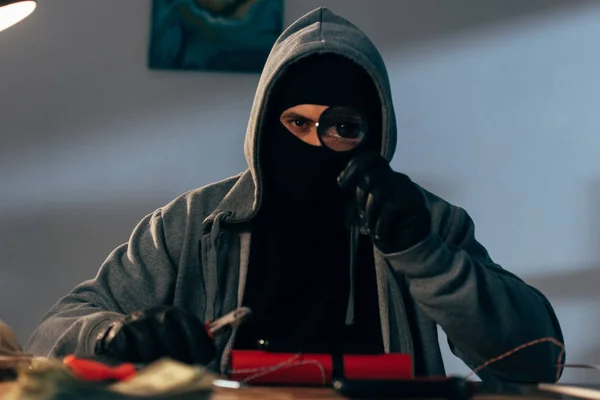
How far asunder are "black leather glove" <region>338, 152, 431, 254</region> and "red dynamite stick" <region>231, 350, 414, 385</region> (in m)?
0.26

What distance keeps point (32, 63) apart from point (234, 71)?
582 millimetres

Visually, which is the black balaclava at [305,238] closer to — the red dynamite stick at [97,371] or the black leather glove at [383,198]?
the black leather glove at [383,198]

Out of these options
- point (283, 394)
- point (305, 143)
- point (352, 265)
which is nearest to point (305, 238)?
point (352, 265)

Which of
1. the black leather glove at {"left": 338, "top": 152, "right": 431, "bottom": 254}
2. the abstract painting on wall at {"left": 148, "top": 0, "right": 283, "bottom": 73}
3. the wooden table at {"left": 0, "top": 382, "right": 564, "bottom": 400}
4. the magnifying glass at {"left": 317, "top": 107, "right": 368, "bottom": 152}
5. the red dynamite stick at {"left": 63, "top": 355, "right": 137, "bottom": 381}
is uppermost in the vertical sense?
the abstract painting on wall at {"left": 148, "top": 0, "right": 283, "bottom": 73}

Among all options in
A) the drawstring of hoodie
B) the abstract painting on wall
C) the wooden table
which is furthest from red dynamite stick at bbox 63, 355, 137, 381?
the abstract painting on wall

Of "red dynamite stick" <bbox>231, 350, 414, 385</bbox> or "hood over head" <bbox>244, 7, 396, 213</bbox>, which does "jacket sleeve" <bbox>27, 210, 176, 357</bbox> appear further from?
"red dynamite stick" <bbox>231, 350, 414, 385</bbox>

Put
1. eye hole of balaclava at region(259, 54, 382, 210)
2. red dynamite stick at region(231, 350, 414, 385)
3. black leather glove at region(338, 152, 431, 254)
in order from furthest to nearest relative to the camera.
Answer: eye hole of balaclava at region(259, 54, 382, 210) → black leather glove at region(338, 152, 431, 254) → red dynamite stick at region(231, 350, 414, 385)

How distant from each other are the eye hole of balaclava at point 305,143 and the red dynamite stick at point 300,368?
57 cm

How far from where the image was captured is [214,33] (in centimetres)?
244

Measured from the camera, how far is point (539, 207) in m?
2.50

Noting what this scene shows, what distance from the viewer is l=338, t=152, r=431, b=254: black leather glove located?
1.21 metres

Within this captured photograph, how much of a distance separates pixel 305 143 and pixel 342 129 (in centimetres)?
10

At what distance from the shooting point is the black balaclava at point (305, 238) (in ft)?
5.17

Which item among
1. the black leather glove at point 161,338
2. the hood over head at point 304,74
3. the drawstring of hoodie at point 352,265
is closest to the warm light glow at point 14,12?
the hood over head at point 304,74
